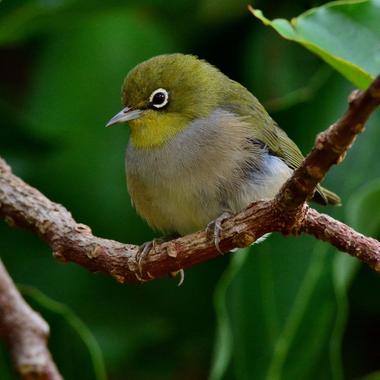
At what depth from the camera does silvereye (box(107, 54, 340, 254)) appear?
2.81m

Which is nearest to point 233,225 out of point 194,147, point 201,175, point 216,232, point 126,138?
point 216,232

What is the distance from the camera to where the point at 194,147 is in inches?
115

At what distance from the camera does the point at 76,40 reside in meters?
3.64

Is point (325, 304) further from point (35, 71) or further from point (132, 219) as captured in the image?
point (35, 71)

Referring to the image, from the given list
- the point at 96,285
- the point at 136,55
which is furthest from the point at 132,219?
the point at 136,55

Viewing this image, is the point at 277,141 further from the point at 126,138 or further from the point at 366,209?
the point at 126,138

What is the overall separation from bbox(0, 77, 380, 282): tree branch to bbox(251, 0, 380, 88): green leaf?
0.65 feet

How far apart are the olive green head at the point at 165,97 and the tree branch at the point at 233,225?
1.64 ft

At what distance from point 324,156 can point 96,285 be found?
199cm

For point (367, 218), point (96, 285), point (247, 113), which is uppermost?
point (247, 113)

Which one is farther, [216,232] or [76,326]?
[76,326]

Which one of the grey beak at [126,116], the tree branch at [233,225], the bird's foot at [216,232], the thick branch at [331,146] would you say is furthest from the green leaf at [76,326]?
the thick branch at [331,146]

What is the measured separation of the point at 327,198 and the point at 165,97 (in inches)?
25.8

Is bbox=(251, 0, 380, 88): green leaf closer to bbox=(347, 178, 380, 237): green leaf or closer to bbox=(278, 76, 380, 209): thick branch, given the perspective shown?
bbox=(278, 76, 380, 209): thick branch
